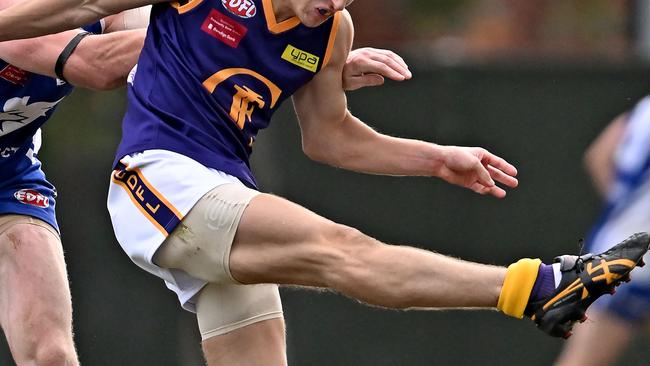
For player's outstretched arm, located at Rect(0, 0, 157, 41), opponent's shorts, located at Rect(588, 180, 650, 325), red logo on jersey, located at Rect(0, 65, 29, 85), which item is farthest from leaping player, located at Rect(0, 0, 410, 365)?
opponent's shorts, located at Rect(588, 180, 650, 325)

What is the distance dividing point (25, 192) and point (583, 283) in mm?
2676

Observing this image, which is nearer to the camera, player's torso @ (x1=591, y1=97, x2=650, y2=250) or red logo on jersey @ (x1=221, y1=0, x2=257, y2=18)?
red logo on jersey @ (x1=221, y1=0, x2=257, y2=18)

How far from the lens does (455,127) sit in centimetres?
819

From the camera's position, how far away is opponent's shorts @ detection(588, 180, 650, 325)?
6430 mm

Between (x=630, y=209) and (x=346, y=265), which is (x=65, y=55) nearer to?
(x=346, y=265)

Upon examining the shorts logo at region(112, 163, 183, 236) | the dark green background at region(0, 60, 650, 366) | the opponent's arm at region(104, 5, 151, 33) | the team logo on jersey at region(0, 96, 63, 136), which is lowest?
the dark green background at region(0, 60, 650, 366)

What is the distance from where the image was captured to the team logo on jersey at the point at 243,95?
16.3 ft

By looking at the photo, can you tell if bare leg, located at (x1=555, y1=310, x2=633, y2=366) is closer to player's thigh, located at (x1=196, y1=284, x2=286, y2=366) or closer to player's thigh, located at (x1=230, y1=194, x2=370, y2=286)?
player's thigh, located at (x1=196, y1=284, x2=286, y2=366)

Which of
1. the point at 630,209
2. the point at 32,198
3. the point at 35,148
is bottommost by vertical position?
the point at 32,198

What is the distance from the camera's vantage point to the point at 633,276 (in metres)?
6.50

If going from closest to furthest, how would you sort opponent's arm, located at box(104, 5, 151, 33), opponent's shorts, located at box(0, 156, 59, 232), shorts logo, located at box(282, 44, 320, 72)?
shorts logo, located at box(282, 44, 320, 72) → opponent's arm, located at box(104, 5, 151, 33) → opponent's shorts, located at box(0, 156, 59, 232)

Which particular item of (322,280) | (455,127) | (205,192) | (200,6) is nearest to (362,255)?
(322,280)

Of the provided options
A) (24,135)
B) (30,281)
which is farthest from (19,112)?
(30,281)

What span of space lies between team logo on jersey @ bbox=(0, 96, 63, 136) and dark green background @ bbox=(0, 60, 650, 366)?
257 centimetres
